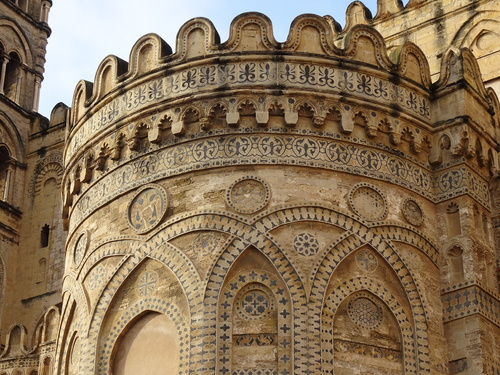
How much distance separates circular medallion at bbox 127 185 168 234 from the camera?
44.4ft

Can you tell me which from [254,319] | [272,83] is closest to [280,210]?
[254,319]

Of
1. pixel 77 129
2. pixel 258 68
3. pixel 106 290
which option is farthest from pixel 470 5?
pixel 106 290

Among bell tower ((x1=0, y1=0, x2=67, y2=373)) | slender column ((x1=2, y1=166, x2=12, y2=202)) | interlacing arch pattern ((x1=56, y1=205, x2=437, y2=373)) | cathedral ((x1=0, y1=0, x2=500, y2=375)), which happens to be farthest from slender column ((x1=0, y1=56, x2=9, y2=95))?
interlacing arch pattern ((x1=56, y1=205, x2=437, y2=373))

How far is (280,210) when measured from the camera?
1314 centimetres

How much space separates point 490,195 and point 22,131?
11.2 meters

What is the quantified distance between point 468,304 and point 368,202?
170 cm

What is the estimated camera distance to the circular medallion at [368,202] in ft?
44.1

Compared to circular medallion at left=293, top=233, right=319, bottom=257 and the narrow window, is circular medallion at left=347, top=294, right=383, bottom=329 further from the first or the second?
the narrow window

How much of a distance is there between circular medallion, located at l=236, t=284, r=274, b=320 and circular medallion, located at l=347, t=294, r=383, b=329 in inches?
37.9

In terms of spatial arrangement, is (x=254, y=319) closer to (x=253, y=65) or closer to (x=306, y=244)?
(x=306, y=244)

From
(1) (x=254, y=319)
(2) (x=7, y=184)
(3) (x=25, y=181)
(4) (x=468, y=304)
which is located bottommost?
(1) (x=254, y=319)

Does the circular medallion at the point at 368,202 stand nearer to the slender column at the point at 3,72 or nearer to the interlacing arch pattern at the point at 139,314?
the interlacing arch pattern at the point at 139,314

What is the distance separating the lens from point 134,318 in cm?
1320

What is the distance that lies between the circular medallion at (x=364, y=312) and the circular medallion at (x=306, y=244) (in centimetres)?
73
